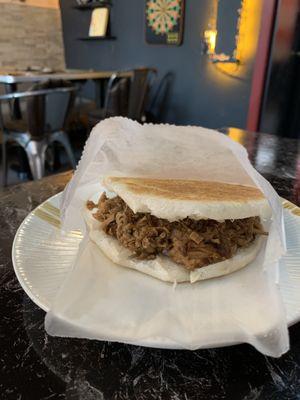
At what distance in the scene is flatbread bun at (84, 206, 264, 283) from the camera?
68 cm

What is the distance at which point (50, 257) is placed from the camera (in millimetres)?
718

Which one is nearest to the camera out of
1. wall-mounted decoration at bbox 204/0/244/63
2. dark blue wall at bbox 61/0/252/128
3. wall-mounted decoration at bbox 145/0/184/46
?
wall-mounted decoration at bbox 204/0/244/63

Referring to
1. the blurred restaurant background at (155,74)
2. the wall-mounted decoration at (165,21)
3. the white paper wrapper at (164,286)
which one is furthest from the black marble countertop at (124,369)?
the wall-mounted decoration at (165,21)

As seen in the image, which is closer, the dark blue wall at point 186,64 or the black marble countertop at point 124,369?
the black marble countertop at point 124,369

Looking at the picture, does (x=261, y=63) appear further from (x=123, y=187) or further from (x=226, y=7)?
(x=123, y=187)

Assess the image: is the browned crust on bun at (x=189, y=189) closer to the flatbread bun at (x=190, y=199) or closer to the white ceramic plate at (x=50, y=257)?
the flatbread bun at (x=190, y=199)

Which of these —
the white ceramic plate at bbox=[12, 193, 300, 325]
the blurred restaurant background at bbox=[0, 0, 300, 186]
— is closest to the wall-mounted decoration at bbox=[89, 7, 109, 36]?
the blurred restaurant background at bbox=[0, 0, 300, 186]

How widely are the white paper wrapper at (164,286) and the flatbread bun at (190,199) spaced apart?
4 centimetres

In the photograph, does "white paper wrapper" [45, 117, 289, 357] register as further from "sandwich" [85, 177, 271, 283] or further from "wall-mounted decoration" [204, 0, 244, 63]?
"wall-mounted decoration" [204, 0, 244, 63]

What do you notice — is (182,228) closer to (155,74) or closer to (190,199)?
(190,199)

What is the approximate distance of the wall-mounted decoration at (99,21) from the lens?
4.82 metres

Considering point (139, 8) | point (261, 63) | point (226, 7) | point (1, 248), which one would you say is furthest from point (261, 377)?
point (139, 8)

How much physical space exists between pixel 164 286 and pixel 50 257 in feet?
0.83

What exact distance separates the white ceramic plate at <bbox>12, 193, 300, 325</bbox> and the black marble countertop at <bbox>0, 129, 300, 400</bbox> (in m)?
0.05
